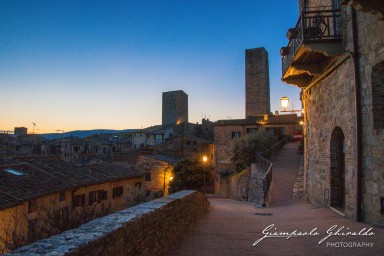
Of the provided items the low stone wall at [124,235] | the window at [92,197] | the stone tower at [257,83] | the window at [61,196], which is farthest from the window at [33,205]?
the stone tower at [257,83]

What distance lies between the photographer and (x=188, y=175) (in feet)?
112

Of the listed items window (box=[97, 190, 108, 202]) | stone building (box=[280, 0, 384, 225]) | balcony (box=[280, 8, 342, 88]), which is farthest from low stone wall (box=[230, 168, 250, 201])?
balcony (box=[280, 8, 342, 88])

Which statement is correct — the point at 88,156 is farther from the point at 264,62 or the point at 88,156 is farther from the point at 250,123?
the point at 264,62

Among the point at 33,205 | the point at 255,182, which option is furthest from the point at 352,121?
the point at 33,205

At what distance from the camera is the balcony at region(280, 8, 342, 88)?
862 cm

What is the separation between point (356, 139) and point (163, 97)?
248 feet

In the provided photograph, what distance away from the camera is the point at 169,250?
5789 mm

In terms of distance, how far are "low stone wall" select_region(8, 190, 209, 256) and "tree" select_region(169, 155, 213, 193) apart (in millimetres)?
26794

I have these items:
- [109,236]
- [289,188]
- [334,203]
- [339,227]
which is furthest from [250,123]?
[109,236]

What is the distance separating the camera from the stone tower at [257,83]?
59531 millimetres

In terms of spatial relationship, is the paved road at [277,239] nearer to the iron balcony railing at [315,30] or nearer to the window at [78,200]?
the iron balcony railing at [315,30]

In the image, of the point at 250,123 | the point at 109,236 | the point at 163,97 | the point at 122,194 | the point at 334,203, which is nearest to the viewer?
the point at 109,236

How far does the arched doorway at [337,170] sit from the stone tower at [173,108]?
6910cm

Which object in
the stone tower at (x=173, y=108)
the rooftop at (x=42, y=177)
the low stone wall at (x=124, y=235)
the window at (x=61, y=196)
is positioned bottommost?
the window at (x=61, y=196)
